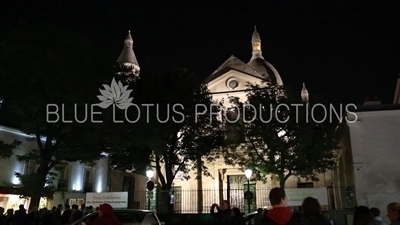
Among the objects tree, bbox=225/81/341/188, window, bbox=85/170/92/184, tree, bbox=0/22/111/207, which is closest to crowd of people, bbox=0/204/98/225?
tree, bbox=0/22/111/207

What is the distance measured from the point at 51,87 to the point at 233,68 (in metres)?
25.6

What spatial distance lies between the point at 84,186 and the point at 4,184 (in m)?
9.10

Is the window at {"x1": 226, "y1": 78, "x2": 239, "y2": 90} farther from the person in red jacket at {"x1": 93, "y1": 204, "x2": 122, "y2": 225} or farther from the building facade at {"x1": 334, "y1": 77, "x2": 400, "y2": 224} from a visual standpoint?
the person in red jacket at {"x1": 93, "y1": 204, "x2": 122, "y2": 225}

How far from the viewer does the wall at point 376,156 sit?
20.3 metres

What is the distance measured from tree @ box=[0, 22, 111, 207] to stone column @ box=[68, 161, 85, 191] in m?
13.3

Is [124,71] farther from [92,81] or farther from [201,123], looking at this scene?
[201,123]

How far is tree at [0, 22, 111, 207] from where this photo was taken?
15.8 meters

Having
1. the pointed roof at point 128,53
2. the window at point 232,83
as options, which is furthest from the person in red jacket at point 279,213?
the pointed roof at point 128,53

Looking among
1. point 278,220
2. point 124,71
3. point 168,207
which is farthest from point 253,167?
point 278,220

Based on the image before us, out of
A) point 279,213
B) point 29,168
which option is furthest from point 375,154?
point 29,168

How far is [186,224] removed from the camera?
66.6 ft

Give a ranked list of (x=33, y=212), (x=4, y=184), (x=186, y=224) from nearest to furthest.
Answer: (x=33, y=212)
(x=186, y=224)
(x=4, y=184)

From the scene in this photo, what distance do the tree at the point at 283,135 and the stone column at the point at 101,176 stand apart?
546 inches

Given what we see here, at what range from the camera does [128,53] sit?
172ft
